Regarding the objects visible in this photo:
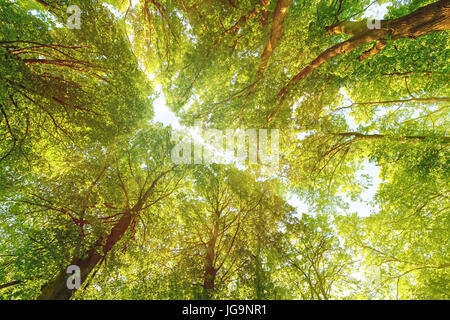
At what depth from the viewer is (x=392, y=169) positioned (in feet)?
21.5

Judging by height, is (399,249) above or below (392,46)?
below

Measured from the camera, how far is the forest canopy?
437cm

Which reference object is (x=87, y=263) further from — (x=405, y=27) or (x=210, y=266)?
(x=405, y=27)

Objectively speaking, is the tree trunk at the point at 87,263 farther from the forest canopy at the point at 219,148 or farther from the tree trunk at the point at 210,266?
the tree trunk at the point at 210,266

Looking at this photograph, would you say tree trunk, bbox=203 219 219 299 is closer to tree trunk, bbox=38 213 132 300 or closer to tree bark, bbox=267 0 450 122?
tree trunk, bbox=38 213 132 300

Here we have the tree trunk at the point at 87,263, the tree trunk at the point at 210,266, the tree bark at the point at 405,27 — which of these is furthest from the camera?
the tree trunk at the point at 210,266

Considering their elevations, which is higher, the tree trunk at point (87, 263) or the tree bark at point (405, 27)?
the tree bark at point (405, 27)

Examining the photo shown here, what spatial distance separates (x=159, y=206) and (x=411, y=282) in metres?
11.5

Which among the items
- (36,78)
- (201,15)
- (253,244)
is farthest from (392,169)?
(36,78)

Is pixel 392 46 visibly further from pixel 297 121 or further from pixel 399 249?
pixel 399 249

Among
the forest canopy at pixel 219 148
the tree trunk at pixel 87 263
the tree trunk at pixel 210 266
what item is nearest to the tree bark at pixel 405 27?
the forest canopy at pixel 219 148

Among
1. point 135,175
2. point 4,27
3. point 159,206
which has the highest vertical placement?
point 4,27

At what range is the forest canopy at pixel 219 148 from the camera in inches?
172

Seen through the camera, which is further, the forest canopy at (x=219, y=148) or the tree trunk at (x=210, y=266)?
the tree trunk at (x=210, y=266)
